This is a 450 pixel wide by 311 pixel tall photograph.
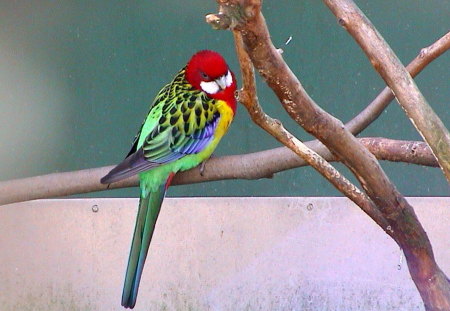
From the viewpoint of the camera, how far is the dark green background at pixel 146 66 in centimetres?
362

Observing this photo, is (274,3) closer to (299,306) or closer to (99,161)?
(99,161)

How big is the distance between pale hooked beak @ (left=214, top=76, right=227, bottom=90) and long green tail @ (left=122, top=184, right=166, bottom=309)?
0.43 m

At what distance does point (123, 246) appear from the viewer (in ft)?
12.2

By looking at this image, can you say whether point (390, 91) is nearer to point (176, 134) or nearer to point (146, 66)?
point (176, 134)

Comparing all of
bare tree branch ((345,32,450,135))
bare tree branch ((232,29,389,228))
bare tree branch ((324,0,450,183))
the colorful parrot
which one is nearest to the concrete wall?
the colorful parrot

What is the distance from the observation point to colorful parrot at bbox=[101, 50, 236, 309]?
8.81 feet

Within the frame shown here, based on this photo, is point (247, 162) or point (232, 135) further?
point (232, 135)

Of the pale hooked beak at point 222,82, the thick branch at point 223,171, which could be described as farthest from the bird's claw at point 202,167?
the pale hooked beak at point 222,82

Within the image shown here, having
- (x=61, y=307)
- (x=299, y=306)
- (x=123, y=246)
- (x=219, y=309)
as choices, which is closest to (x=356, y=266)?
(x=299, y=306)

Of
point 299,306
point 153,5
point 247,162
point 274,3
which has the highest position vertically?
point 274,3

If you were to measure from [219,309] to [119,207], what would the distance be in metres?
0.62

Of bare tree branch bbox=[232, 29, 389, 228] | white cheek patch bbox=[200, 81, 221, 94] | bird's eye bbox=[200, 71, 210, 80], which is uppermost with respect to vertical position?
bird's eye bbox=[200, 71, 210, 80]

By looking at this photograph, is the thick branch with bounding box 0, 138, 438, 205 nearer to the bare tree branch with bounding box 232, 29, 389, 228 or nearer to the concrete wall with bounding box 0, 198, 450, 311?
the bare tree branch with bounding box 232, 29, 389, 228

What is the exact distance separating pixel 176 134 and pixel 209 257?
984mm
